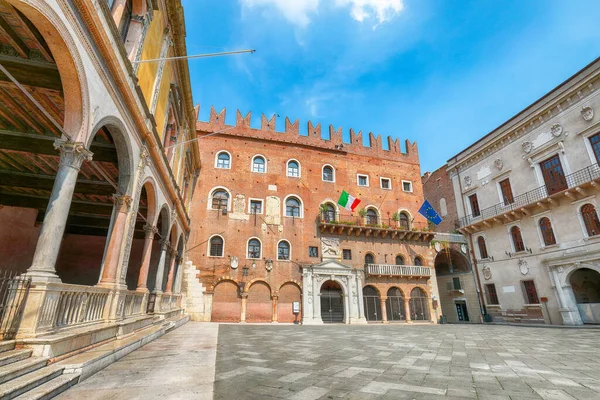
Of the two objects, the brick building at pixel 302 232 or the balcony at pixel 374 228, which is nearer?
the brick building at pixel 302 232

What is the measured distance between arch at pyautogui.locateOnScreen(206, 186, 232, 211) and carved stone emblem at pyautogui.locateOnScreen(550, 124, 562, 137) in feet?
65.0

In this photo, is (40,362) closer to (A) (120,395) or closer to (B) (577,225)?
(A) (120,395)

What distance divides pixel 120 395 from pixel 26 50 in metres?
5.81

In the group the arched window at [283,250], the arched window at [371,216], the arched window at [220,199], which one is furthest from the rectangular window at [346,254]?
A: the arched window at [220,199]

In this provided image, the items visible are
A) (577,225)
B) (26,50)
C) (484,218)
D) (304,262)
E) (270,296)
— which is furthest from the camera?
(484,218)

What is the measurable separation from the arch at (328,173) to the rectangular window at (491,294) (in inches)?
511

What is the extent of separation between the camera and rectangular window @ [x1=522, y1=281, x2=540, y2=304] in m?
17.0

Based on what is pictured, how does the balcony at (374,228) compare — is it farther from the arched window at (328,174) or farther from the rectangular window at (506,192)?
the rectangular window at (506,192)

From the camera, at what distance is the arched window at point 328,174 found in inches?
857

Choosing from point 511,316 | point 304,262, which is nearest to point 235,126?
point 304,262

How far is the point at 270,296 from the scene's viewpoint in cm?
1759

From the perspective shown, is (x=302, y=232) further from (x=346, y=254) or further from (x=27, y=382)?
(x=27, y=382)

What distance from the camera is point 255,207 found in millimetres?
19406

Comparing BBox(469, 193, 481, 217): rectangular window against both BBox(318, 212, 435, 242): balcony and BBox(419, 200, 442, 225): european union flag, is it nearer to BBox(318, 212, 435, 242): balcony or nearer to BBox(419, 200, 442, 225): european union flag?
BBox(318, 212, 435, 242): balcony
